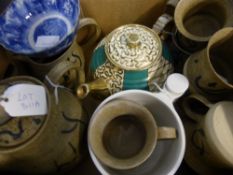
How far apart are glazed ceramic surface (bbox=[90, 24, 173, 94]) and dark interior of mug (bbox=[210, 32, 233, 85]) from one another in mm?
105

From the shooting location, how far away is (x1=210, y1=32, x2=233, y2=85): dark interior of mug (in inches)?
26.5

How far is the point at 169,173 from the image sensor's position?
21.4 inches

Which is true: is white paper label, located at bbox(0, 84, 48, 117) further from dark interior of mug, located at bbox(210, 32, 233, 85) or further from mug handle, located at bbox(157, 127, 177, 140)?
dark interior of mug, located at bbox(210, 32, 233, 85)

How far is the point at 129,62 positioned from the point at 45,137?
207 millimetres

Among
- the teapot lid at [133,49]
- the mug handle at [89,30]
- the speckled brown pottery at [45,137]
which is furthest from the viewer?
the mug handle at [89,30]

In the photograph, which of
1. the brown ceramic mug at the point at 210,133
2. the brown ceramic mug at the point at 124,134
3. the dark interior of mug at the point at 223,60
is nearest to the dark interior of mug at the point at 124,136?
the brown ceramic mug at the point at 124,134

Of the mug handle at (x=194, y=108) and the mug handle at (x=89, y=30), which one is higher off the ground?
the mug handle at (x=89, y=30)

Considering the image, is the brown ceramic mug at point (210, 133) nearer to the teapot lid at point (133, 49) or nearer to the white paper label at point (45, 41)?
the teapot lid at point (133, 49)

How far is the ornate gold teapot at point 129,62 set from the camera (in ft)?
2.03

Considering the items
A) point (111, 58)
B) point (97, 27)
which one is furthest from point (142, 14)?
point (111, 58)

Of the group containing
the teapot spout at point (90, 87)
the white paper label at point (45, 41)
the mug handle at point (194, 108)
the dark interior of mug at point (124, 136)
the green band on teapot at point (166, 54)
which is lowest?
the mug handle at point (194, 108)

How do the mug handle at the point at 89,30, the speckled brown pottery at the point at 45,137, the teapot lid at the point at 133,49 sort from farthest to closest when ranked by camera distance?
the mug handle at the point at 89,30 → the teapot lid at the point at 133,49 → the speckled brown pottery at the point at 45,137

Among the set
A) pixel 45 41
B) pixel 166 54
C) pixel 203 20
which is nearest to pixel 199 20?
pixel 203 20

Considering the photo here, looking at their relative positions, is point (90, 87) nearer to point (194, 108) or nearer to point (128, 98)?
point (128, 98)
